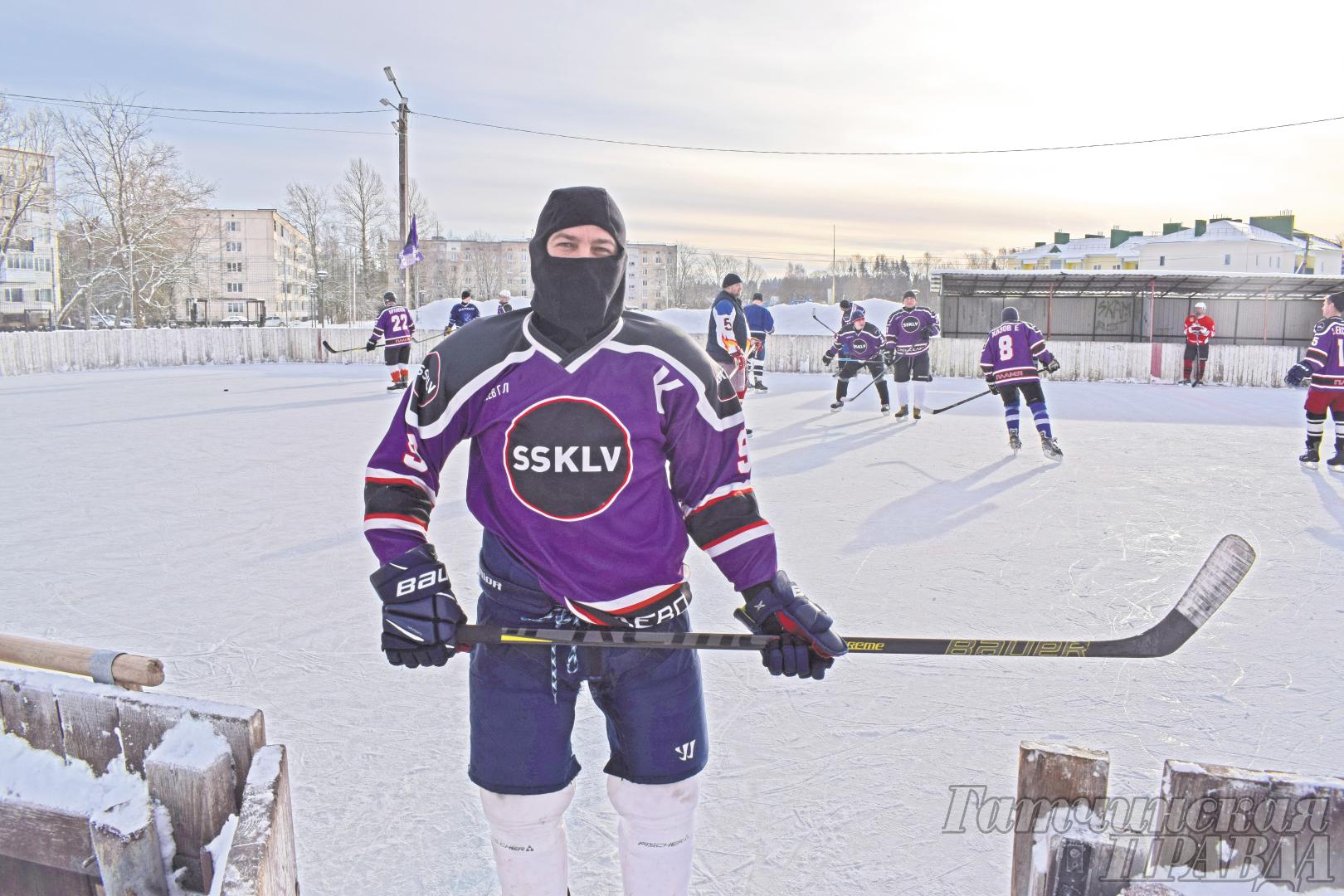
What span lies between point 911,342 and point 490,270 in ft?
243


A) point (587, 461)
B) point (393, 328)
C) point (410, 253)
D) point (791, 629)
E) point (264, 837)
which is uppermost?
point (410, 253)

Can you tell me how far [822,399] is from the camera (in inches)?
567

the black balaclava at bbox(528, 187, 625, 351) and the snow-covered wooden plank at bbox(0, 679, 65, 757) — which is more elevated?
the black balaclava at bbox(528, 187, 625, 351)

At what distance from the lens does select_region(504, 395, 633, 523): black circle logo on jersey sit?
1737mm

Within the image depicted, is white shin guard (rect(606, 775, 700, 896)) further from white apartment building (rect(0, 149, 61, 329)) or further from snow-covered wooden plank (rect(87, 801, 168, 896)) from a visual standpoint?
white apartment building (rect(0, 149, 61, 329))

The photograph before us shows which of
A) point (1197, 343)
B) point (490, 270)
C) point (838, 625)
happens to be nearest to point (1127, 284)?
point (1197, 343)

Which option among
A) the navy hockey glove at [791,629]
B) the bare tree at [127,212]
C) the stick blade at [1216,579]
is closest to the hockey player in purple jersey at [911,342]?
the stick blade at [1216,579]

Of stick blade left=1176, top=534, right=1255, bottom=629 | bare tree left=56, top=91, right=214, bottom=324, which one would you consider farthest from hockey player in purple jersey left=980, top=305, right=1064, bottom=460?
bare tree left=56, top=91, right=214, bottom=324

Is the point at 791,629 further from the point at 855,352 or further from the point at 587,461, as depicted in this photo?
the point at 855,352

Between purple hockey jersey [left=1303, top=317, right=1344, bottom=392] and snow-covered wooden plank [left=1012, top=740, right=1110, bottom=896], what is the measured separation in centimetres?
818

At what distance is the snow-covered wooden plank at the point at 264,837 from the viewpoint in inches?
57.2

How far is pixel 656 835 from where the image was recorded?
1789mm

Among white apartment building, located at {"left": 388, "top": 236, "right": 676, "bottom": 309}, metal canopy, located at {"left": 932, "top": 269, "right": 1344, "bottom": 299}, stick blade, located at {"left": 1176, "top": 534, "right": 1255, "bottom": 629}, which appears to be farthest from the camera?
white apartment building, located at {"left": 388, "top": 236, "right": 676, "bottom": 309}

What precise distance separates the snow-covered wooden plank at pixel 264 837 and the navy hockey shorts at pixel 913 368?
427 inches
